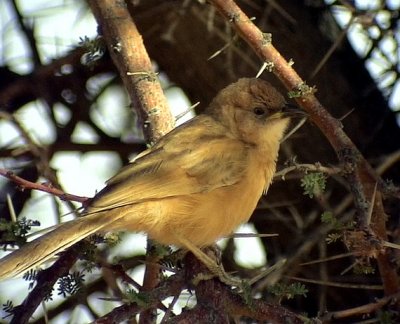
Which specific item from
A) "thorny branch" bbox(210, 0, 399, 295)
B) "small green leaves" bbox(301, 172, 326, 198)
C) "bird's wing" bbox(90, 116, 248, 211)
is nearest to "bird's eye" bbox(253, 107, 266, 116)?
"bird's wing" bbox(90, 116, 248, 211)

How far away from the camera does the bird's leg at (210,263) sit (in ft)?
13.0

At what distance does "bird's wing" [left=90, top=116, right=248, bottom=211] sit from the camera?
175 inches

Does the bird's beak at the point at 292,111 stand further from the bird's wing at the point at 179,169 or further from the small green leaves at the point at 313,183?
the small green leaves at the point at 313,183

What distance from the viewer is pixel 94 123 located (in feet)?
Answer: 20.8

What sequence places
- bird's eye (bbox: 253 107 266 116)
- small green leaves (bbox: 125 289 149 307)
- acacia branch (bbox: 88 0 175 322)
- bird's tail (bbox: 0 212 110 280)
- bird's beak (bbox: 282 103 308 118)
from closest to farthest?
1. small green leaves (bbox: 125 289 149 307)
2. bird's tail (bbox: 0 212 110 280)
3. acacia branch (bbox: 88 0 175 322)
4. bird's beak (bbox: 282 103 308 118)
5. bird's eye (bbox: 253 107 266 116)

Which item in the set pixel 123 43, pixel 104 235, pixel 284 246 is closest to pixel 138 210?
pixel 104 235

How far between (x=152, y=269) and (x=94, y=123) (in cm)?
204

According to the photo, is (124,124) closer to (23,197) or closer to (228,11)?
(23,197)

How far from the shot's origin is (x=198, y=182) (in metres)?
4.62

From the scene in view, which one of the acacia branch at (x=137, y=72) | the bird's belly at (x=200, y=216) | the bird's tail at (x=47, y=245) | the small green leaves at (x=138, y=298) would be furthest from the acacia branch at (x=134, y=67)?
the small green leaves at (x=138, y=298)

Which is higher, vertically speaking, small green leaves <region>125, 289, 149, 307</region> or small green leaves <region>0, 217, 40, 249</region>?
small green leaves <region>0, 217, 40, 249</region>

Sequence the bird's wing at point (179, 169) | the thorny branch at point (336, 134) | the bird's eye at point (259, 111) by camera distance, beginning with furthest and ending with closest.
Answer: the bird's eye at point (259, 111), the bird's wing at point (179, 169), the thorny branch at point (336, 134)

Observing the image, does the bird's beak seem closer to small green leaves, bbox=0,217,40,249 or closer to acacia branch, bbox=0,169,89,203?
acacia branch, bbox=0,169,89,203

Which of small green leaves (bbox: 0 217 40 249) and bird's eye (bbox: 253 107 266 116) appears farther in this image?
bird's eye (bbox: 253 107 266 116)
